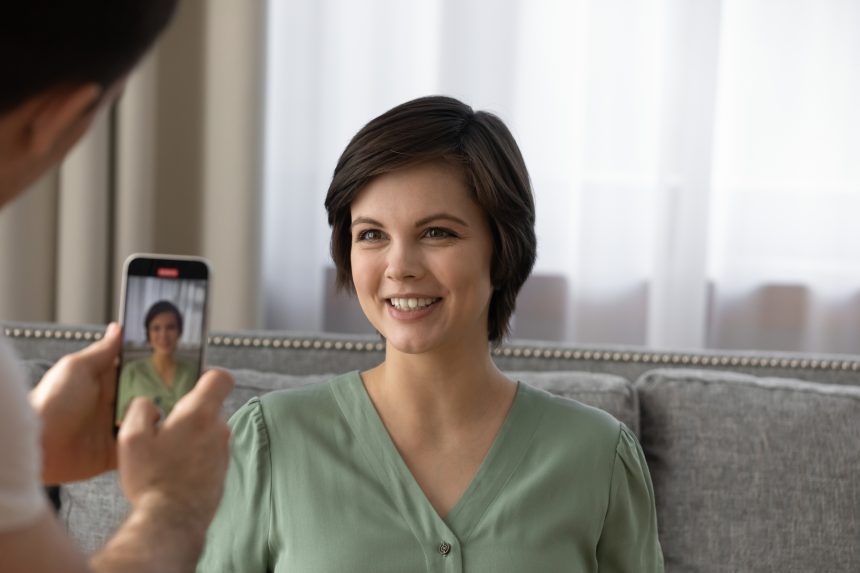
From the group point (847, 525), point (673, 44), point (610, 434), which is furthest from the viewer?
point (673, 44)

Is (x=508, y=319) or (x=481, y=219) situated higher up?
(x=481, y=219)

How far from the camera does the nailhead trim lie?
2213 mm

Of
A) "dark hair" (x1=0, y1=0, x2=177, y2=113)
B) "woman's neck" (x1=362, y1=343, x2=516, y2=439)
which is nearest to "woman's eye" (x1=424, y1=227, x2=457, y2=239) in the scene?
"woman's neck" (x1=362, y1=343, x2=516, y2=439)

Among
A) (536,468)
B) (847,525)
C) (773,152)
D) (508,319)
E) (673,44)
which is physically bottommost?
(847,525)

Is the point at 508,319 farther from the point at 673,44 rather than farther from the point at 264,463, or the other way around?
the point at 673,44

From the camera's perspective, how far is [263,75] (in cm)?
271

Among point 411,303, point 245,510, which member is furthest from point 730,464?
point 245,510

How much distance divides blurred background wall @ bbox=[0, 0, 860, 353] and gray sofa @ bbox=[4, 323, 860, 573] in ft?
1.85

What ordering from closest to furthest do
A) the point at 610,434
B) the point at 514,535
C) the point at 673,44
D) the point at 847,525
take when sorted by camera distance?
the point at 514,535
the point at 610,434
the point at 847,525
the point at 673,44

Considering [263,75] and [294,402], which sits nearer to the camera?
[294,402]

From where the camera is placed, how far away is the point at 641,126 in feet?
8.85

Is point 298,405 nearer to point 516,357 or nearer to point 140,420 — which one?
point 516,357

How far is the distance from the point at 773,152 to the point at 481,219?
1.20 m

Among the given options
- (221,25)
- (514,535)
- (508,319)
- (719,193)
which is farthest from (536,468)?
(221,25)
